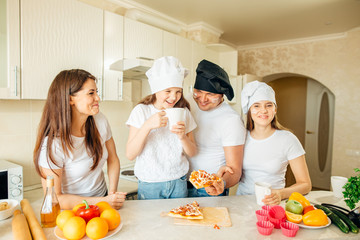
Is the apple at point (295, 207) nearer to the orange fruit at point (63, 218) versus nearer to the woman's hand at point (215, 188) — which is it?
the woman's hand at point (215, 188)

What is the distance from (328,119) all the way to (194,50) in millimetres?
3525

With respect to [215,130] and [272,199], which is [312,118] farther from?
[272,199]

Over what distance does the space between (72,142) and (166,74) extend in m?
0.57

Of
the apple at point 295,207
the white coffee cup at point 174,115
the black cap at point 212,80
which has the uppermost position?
the black cap at point 212,80

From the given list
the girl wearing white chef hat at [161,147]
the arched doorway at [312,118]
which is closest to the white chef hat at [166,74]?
the girl wearing white chef hat at [161,147]

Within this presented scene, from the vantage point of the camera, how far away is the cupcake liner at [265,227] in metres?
0.99

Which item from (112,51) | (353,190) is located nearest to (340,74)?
(112,51)

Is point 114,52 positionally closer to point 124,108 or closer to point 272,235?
point 124,108

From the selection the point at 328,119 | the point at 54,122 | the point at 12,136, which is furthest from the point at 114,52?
the point at 328,119

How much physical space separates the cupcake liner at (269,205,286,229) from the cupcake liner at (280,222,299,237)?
32 millimetres

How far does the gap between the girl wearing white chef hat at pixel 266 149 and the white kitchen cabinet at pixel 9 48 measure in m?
1.53

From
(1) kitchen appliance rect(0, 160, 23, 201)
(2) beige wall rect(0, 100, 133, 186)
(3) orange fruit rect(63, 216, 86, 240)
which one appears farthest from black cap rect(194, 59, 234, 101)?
(2) beige wall rect(0, 100, 133, 186)

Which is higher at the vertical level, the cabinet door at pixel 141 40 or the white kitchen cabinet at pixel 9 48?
the cabinet door at pixel 141 40

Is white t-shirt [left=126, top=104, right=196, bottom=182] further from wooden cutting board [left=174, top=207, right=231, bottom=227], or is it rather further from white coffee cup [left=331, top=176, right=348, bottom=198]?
white coffee cup [left=331, top=176, right=348, bottom=198]
